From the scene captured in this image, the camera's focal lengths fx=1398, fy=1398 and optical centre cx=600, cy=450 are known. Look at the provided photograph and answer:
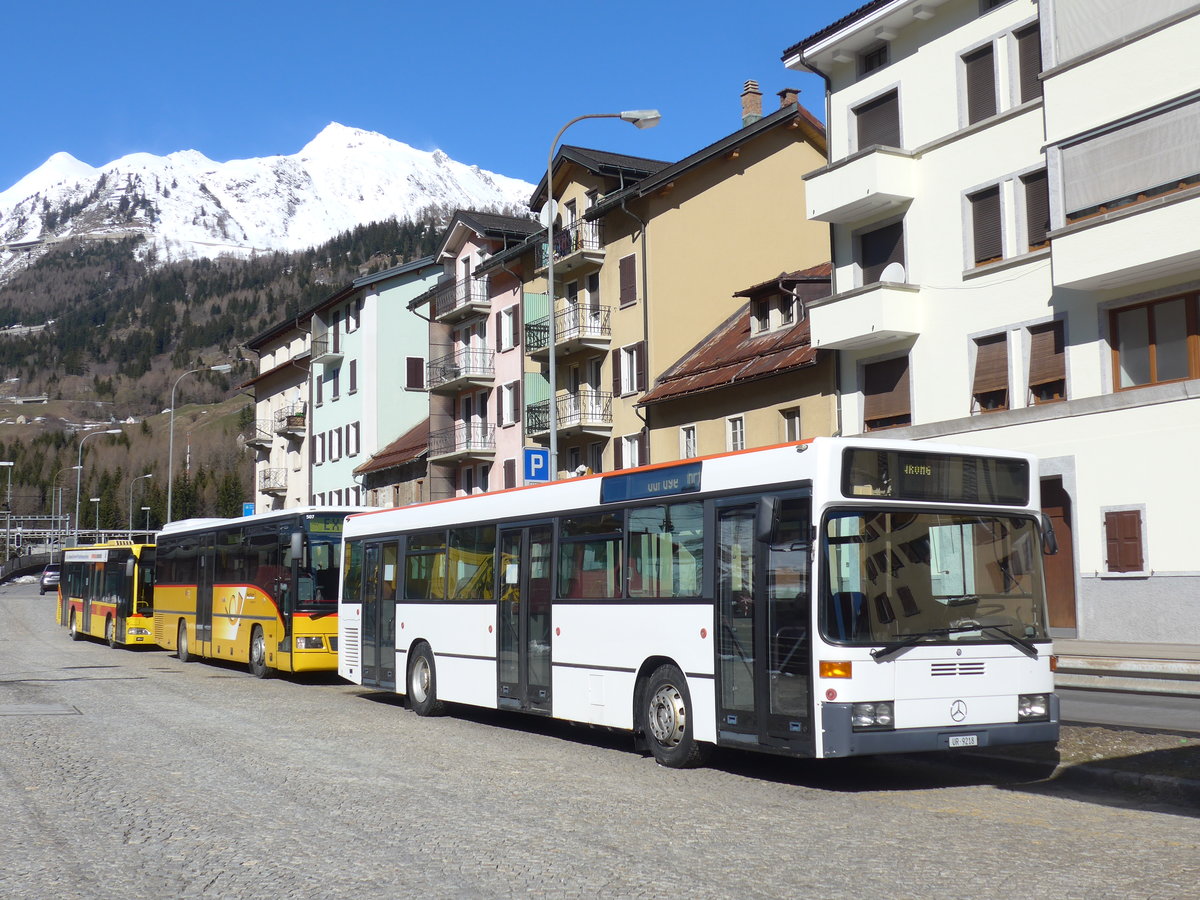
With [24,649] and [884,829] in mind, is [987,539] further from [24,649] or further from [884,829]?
[24,649]

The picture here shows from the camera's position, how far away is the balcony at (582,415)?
4262 cm

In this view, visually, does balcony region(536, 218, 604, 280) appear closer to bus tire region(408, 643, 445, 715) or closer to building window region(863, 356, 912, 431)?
building window region(863, 356, 912, 431)

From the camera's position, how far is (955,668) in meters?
10.6

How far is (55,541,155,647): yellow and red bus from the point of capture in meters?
34.9

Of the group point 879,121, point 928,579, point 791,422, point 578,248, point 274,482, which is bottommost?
point 928,579

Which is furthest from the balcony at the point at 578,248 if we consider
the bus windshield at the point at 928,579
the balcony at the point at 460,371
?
the bus windshield at the point at 928,579

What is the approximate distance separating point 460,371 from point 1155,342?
3208cm

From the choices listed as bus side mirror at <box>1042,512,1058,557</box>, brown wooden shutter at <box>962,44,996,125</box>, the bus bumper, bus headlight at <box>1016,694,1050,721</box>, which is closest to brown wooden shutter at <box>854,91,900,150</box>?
brown wooden shutter at <box>962,44,996,125</box>

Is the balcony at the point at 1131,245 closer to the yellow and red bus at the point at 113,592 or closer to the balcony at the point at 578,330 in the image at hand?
the balcony at the point at 578,330

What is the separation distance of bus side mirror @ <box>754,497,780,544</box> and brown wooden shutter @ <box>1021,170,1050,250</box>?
16717mm

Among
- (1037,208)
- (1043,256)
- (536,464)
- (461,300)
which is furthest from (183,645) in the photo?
(461,300)

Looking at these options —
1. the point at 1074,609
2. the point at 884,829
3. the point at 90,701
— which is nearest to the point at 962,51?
the point at 1074,609

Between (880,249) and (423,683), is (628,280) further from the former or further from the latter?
(423,683)

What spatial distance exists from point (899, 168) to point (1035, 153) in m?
3.55
